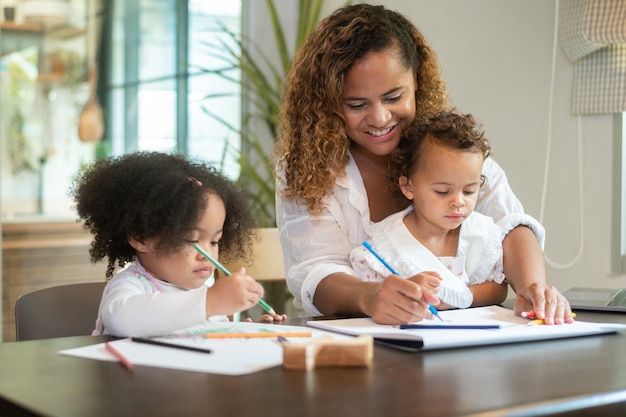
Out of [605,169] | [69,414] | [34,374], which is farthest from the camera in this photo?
[605,169]

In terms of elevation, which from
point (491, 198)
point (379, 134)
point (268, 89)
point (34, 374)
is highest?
point (268, 89)

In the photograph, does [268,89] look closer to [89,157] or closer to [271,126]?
[271,126]

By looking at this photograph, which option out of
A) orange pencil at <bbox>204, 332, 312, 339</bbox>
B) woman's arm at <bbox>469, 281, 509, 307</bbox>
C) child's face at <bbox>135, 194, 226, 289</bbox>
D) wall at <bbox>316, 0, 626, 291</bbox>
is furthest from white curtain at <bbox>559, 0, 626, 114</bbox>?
orange pencil at <bbox>204, 332, 312, 339</bbox>

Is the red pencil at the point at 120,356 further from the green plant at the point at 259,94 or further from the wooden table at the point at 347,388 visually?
the green plant at the point at 259,94

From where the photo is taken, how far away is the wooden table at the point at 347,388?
0.86 meters

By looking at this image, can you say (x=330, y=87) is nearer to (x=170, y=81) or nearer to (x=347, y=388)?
(x=347, y=388)

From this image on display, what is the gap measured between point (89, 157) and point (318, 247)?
1830mm

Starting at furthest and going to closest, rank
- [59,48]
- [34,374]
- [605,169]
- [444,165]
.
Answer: [59,48], [605,169], [444,165], [34,374]

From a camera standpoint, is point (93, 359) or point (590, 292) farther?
point (590, 292)

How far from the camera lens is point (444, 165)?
1712 millimetres

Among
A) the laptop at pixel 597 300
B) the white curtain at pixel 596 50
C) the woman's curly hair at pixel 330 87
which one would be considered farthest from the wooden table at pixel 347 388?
the white curtain at pixel 596 50

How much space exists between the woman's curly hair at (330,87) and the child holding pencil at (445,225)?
0.17 meters

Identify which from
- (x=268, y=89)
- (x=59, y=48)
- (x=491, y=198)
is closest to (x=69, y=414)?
(x=491, y=198)

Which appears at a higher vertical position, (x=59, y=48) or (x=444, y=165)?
(x=59, y=48)
